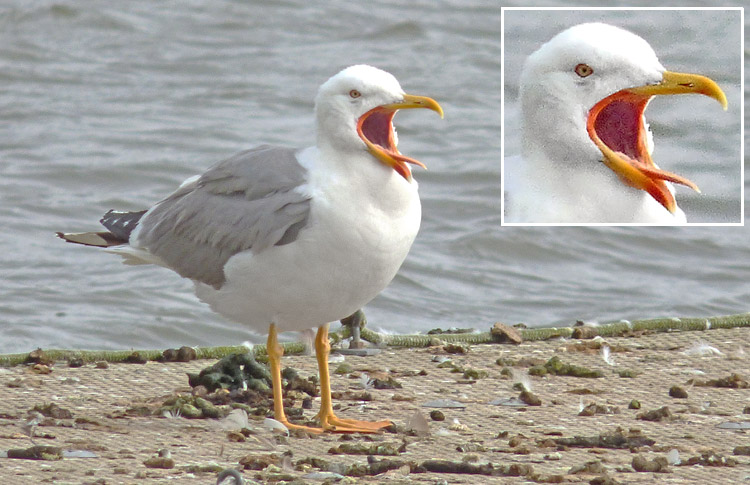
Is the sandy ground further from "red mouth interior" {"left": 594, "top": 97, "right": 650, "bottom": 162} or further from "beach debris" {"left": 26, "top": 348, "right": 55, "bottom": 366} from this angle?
"red mouth interior" {"left": 594, "top": 97, "right": 650, "bottom": 162}

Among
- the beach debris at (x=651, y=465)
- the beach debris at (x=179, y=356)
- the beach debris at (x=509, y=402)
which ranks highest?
the beach debris at (x=179, y=356)

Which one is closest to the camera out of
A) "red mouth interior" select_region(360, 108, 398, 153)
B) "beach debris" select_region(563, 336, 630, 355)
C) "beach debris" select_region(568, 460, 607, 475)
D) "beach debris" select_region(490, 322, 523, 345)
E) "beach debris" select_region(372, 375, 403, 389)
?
"beach debris" select_region(568, 460, 607, 475)

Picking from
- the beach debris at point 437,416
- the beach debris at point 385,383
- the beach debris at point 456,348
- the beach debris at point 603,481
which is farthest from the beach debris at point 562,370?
the beach debris at point 603,481

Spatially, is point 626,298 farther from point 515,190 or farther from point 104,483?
point 104,483

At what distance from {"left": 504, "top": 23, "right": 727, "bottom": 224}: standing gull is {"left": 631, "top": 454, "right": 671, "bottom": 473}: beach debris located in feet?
2.32

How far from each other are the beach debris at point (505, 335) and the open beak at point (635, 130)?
1582mm

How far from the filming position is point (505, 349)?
5.48 m

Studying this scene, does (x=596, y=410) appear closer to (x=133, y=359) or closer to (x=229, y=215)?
(x=229, y=215)

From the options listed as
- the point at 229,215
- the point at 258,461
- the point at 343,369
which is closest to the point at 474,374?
the point at 343,369

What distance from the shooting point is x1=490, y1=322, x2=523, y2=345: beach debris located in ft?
18.3

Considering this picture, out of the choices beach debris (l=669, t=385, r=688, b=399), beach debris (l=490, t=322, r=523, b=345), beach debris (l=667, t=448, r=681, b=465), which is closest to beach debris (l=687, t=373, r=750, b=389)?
beach debris (l=669, t=385, r=688, b=399)

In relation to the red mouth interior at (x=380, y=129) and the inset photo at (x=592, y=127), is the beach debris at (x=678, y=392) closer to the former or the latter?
the inset photo at (x=592, y=127)

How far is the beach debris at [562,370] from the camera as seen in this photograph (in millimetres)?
5055

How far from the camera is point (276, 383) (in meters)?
4.66
